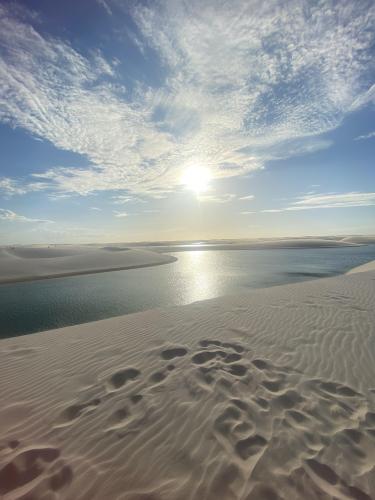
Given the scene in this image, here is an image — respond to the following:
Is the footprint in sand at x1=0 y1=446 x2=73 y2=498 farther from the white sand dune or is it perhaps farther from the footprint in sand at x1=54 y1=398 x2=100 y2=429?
the white sand dune

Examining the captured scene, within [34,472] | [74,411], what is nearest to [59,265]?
[74,411]

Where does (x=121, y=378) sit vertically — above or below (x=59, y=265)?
below

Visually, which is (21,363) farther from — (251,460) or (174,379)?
(251,460)

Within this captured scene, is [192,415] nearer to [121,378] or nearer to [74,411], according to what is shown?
[121,378]

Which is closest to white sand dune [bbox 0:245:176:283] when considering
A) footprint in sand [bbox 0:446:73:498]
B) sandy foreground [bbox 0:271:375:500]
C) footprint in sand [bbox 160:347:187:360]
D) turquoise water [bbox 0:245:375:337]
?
turquoise water [bbox 0:245:375:337]

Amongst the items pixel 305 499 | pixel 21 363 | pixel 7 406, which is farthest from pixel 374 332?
pixel 21 363

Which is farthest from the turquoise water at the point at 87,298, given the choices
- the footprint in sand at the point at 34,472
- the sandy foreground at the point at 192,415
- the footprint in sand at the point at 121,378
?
the footprint in sand at the point at 34,472

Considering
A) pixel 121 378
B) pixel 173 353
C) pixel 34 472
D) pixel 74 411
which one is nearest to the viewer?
pixel 34 472

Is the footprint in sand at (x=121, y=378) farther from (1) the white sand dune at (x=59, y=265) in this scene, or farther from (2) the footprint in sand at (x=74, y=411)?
(1) the white sand dune at (x=59, y=265)
